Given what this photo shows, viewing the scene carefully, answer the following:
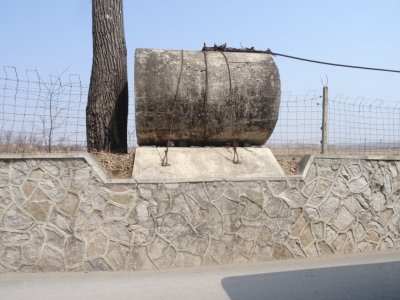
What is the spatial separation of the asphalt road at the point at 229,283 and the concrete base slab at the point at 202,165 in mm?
1135

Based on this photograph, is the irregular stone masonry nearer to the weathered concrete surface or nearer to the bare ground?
the bare ground

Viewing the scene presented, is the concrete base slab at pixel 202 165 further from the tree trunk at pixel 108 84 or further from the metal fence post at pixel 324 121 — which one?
the metal fence post at pixel 324 121

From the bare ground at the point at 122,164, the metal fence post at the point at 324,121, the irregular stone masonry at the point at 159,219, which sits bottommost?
the irregular stone masonry at the point at 159,219

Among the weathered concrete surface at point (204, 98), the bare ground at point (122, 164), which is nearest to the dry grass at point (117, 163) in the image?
the bare ground at point (122, 164)

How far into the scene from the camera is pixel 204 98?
21.3 ft

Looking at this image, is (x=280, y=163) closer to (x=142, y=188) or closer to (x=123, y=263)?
(x=142, y=188)

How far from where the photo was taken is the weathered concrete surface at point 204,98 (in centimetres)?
637

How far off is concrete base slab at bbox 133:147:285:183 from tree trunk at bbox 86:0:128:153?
0.97m

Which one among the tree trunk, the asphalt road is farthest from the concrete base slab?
the asphalt road

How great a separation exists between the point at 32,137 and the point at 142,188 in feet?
6.79

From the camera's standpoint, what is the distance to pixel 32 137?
21.7 feet

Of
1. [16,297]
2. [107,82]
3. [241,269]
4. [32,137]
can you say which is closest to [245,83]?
[107,82]

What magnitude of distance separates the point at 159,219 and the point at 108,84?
2546 mm

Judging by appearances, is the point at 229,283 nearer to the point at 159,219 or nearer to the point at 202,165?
the point at 159,219
